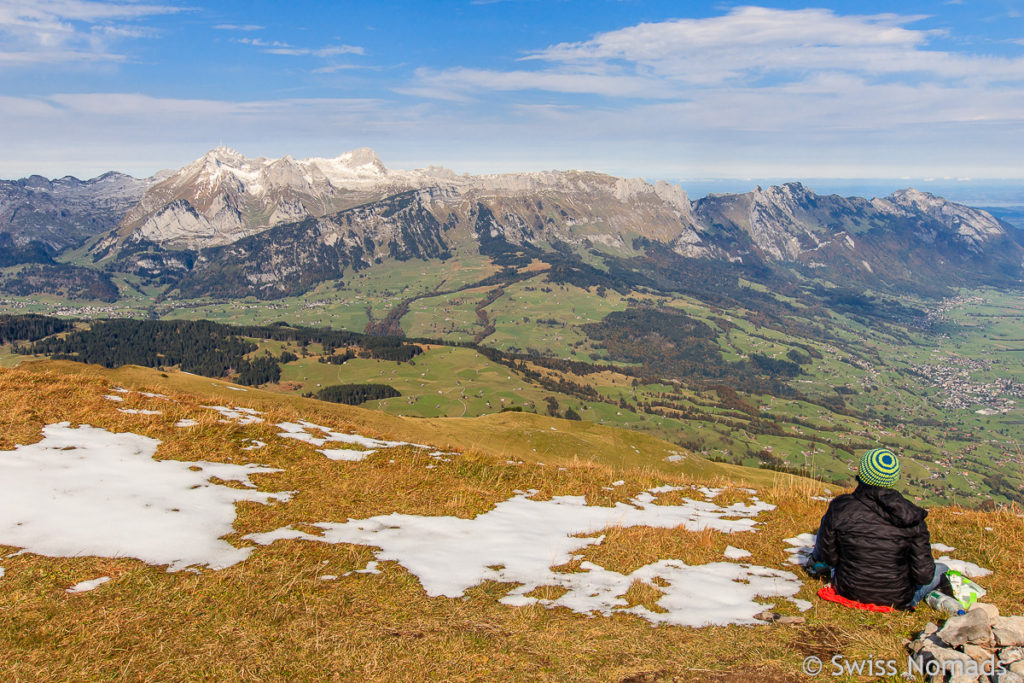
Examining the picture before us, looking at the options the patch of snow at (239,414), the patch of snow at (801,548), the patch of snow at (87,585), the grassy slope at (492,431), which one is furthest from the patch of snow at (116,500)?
the patch of snow at (801,548)

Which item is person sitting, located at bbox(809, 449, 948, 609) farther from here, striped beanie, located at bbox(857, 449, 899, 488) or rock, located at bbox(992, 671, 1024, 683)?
rock, located at bbox(992, 671, 1024, 683)

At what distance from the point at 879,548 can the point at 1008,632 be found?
3.33 metres

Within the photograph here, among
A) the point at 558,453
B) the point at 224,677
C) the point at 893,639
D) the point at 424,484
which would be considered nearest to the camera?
the point at 224,677

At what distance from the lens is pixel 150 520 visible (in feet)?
43.5

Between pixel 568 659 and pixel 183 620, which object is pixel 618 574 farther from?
pixel 183 620

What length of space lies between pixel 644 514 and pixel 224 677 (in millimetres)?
14452

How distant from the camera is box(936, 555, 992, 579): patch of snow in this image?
12570mm

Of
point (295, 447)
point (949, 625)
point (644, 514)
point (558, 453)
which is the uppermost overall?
point (949, 625)

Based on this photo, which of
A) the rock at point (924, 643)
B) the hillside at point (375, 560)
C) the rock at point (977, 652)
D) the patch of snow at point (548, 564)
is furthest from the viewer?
the patch of snow at point (548, 564)

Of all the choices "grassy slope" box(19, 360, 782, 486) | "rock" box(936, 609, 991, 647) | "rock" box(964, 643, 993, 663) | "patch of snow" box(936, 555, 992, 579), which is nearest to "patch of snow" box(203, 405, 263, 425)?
"grassy slope" box(19, 360, 782, 486)

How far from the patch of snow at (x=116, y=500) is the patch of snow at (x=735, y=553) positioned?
13317 millimetres

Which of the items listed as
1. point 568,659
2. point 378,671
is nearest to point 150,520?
point 378,671

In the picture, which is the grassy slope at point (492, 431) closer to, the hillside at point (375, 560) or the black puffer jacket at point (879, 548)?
the hillside at point (375, 560)

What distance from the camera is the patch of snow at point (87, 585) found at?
9859mm
